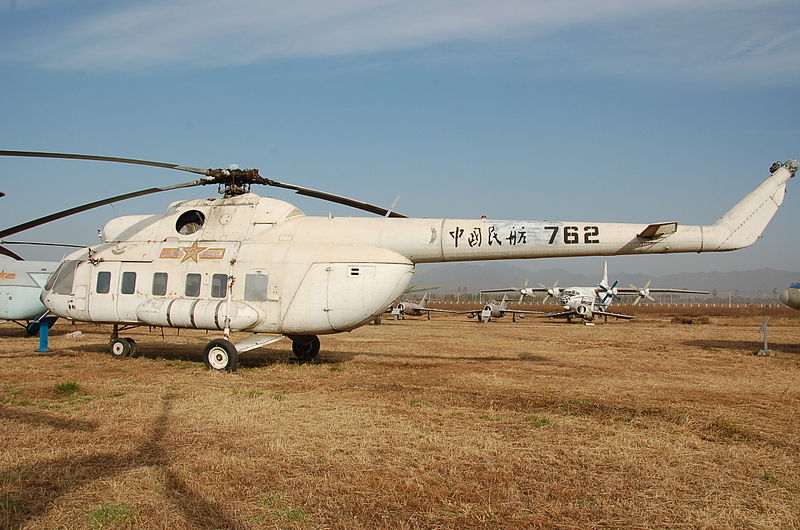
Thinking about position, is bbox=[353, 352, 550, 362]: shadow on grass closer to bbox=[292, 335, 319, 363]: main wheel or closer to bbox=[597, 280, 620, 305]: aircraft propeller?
bbox=[292, 335, 319, 363]: main wheel

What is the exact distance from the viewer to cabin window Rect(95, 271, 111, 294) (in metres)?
13.9

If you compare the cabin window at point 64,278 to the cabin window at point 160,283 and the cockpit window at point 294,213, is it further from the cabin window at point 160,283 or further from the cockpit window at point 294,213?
the cockpit window at point 294,213

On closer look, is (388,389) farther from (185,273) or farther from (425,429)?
(185,273)

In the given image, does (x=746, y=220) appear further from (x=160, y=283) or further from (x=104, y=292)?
(x=104, y=292)

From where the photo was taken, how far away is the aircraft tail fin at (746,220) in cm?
1139

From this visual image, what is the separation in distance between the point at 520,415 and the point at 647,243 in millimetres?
5310

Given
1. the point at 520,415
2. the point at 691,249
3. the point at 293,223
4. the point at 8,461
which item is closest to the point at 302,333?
the point at 293,223

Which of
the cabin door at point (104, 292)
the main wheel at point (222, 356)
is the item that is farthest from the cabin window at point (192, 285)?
the cabin door at point (104, 292)

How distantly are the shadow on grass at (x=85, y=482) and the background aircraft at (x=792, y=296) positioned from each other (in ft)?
69.2

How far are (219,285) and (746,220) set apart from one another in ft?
35.1

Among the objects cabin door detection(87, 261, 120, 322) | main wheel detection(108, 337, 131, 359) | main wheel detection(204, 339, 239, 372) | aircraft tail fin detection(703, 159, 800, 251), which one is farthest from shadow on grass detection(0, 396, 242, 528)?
aircraft tail fin detection(703, 159, 800, 251)

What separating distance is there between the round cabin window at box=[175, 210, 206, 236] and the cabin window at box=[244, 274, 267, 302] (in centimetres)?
216

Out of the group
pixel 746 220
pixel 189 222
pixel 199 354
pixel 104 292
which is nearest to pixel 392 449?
pixel 746 220

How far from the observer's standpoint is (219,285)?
12922mm
